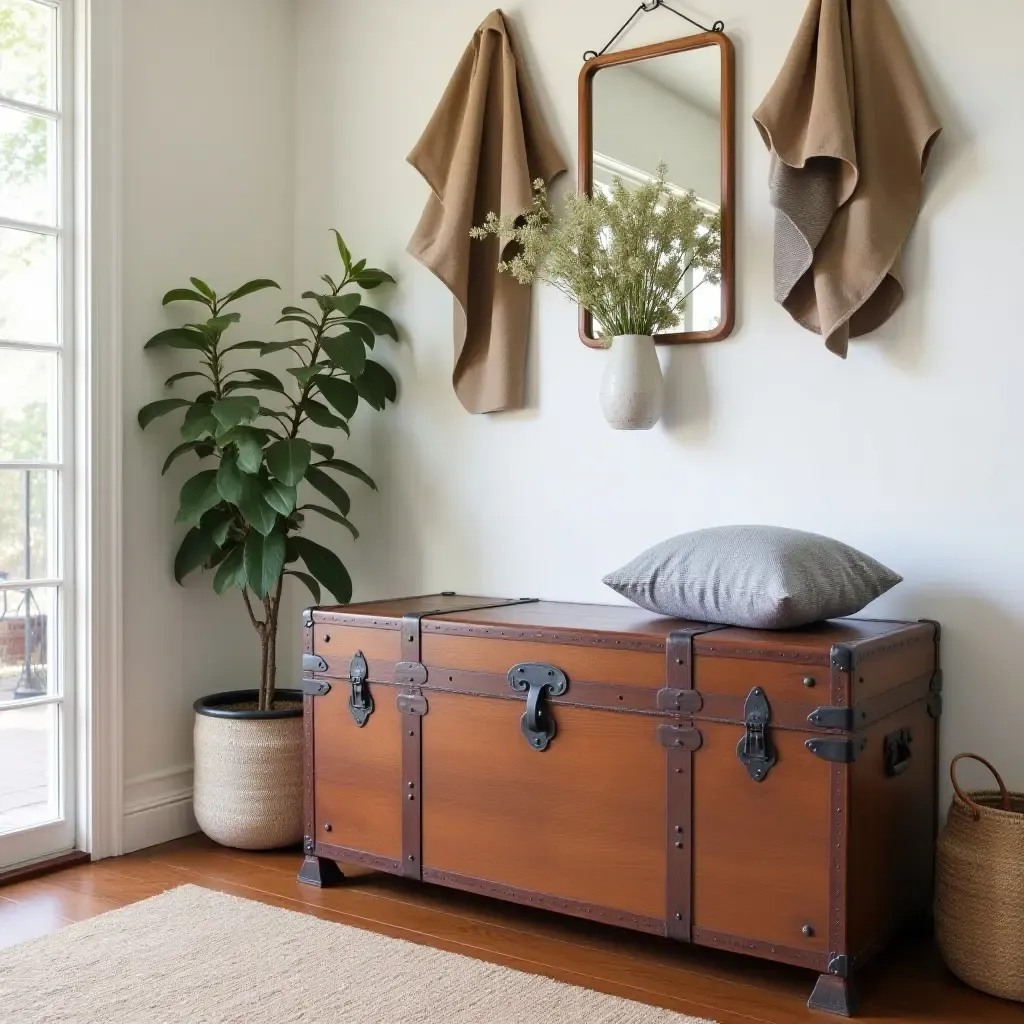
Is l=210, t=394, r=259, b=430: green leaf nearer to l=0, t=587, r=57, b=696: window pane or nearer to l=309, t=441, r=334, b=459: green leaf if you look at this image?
l=309, t=441, r=334, b=459: green leaf

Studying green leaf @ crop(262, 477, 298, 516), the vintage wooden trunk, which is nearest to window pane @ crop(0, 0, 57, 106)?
green leaf @ crop(262, 477, 298, 516)

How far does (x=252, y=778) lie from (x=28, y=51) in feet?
6.52

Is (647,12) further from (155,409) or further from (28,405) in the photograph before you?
(28,405)

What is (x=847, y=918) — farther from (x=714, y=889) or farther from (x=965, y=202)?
(x=965, y=202)

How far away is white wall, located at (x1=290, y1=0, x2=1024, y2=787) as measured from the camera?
8.25ft

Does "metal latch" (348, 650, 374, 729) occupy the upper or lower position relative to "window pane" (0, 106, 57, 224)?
lower

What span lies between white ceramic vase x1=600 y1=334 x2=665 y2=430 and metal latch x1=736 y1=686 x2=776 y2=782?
843 mm

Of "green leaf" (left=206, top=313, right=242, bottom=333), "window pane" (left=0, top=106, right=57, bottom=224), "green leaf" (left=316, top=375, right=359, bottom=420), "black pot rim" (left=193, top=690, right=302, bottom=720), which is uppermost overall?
"window pane" (left=0, top=106, right=57, bottom=224)

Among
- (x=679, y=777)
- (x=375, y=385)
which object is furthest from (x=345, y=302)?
(x=679, y=777)

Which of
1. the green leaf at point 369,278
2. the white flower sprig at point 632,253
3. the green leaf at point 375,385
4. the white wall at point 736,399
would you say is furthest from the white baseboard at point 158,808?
the white flower sprig at point 632,253

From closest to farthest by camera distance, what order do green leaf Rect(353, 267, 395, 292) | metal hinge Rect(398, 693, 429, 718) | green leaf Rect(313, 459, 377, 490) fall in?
metal hinge Rect(398, 693, 429, 718) → green leaf Rect(313, 459, 377, 490) → green leaf Rect(353, 267, 395, 292)

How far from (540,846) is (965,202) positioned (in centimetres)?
171

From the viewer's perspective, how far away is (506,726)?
8.36 feet

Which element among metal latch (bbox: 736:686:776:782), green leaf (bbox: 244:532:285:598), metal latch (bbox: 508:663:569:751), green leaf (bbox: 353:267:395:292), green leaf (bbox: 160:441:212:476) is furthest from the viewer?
green leaf (bbox: 353:267:395:292)
